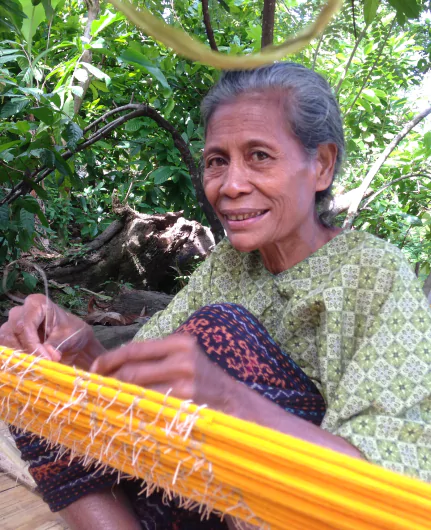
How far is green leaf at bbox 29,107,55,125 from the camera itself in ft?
6.18

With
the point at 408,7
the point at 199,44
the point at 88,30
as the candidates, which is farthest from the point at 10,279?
the point at 408,7

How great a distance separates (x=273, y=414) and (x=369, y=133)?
286cm

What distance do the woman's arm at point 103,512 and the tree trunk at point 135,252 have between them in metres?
2.45

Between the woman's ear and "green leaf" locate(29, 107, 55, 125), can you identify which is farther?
"green leaf" locate(29, 107, 55, 125)

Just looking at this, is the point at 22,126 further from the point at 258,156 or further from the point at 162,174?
the point at 162,174

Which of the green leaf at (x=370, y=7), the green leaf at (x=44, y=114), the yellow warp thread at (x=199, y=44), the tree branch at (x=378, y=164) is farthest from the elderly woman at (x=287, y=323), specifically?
the tree branch at (x=378, y=164)

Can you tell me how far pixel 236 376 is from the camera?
3.24 ft

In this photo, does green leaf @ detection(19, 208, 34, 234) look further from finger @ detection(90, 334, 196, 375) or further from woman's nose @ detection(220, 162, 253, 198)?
finger @ detection(90, 334, 196, 375)

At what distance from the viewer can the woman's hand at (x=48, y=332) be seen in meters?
1.11

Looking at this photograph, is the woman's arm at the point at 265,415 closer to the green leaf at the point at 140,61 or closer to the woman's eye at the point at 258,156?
the woman's eye at the point at 258,156

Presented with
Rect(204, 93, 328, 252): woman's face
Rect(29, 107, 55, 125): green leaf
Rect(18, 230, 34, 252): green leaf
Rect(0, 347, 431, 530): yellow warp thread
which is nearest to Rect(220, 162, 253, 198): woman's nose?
Rect(204, 93, 328, 252): woman's face

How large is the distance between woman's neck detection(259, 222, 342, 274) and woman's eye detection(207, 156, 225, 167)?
0.75 ft

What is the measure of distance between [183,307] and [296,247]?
36cm

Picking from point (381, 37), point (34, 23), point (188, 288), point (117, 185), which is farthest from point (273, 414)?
point (117, 185)
